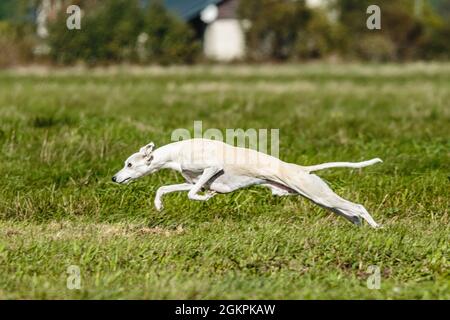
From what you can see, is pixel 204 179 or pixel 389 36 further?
pixel 389 36

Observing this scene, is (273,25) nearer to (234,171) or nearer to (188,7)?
(188,7)

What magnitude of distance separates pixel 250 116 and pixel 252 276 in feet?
38.3

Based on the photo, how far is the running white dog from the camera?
9.06 meters

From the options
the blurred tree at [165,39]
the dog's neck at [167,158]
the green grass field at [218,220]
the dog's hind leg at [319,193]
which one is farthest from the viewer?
the blurred tree at [165,39]

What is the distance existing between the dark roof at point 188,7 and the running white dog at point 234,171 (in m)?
45.3

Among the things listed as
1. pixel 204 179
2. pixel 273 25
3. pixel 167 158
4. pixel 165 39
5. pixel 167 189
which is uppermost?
pixel 167 158

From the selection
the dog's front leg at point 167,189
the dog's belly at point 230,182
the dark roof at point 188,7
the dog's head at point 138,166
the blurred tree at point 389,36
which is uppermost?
the dark roof at point 188,7

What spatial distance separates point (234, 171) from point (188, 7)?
1864 inches

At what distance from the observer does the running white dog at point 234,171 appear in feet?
29.7

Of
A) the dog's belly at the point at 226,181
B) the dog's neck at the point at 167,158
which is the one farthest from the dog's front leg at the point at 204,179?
the dog's neck at the point at 167,158

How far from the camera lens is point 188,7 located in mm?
55719

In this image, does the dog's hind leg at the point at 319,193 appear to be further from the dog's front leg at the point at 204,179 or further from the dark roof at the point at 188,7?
the dark roof at the point at 188,7

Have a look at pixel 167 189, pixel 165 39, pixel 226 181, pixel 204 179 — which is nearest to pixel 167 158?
pixel 167 189

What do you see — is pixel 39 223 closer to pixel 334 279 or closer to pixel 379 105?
pixel 334 279
